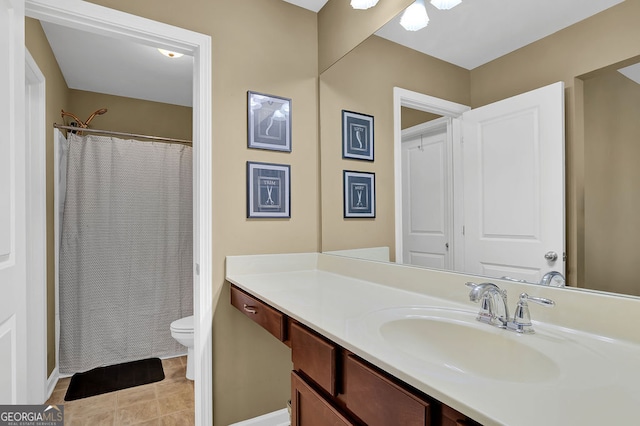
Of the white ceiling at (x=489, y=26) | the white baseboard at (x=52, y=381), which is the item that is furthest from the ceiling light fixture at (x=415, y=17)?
the white baseboard at (x=52, y=381)

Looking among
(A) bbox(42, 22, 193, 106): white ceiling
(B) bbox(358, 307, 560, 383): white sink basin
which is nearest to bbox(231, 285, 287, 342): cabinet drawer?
(B) bbox(358, 307, 560, 383): white sink basin

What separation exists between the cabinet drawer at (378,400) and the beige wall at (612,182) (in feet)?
2.06

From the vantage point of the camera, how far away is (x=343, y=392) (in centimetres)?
87

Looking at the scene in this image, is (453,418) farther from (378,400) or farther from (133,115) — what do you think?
(133,115)

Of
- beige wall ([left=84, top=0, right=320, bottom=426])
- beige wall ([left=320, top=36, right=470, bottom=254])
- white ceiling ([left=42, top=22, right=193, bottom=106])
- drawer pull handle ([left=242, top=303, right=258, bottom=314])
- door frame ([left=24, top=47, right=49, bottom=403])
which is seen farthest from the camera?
white ceiling ([left=42, top=22, right=193, bottom=106])

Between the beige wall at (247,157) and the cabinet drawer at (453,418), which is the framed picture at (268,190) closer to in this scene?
the beige wall at (247,157)

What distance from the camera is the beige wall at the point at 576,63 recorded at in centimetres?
80

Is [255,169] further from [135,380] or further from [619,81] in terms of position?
[135,380]

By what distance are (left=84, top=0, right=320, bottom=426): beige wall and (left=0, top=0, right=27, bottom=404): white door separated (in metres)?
0.57

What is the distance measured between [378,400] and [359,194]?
50.0 inches

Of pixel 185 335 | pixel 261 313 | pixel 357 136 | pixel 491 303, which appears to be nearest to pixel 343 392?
pixel 491 303

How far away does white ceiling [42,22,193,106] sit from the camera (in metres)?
2.34

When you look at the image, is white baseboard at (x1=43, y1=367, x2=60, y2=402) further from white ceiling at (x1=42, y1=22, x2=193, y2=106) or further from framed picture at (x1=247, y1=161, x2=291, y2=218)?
white ceiling at (x1=42, y1=22, x2=193, y2=106)

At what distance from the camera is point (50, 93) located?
7.74 feet
